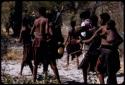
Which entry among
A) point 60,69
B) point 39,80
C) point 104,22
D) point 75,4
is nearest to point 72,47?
point 60,69

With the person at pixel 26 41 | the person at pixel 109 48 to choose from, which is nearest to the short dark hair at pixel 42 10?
the person at pixel 26 41

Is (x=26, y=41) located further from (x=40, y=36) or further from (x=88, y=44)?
(x=88, y=44)

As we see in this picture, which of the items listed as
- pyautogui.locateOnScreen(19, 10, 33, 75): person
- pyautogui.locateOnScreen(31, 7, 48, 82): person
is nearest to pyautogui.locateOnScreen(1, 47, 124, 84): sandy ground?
pyautogui.locateOnScreen(19, 10, 33, 75): person

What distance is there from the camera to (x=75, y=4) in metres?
30.0

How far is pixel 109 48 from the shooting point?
8.48 meters

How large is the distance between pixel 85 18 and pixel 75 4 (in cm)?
1853

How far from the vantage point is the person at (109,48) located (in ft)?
27.8

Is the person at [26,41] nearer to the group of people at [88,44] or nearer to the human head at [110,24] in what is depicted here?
the group of people at [88,44]

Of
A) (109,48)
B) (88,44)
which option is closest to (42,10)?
(88,44)

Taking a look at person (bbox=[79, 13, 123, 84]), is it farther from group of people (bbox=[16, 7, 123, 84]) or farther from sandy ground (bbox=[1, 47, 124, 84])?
sandy ground (bbox=[1, 47, 124, 84])

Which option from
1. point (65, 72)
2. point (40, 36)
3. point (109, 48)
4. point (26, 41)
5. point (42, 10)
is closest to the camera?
point (109, 48)

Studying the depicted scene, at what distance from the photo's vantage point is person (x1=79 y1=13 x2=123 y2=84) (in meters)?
8.48

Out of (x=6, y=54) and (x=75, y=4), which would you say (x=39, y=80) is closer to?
(x=6, y=54)

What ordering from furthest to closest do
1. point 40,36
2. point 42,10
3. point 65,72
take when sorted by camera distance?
point 65,72, point 40,36, point 42,10
